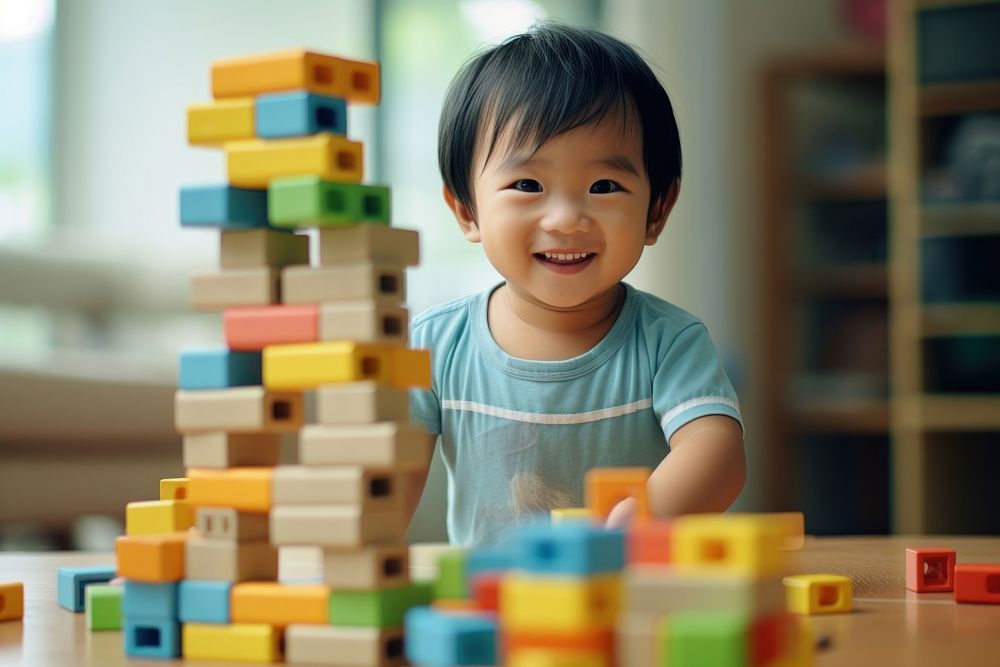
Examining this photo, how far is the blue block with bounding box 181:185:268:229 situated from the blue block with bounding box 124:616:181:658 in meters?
0.22

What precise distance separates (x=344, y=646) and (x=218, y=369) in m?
0.16

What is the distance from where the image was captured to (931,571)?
0.96m

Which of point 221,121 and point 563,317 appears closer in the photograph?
point 221,121

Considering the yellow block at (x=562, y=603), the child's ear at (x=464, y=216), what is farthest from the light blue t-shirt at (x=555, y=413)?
A: the yellow block at (x=562, y=603)

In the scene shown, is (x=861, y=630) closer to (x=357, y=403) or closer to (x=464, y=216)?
(x=357, y=403)

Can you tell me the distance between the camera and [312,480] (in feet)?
2.12

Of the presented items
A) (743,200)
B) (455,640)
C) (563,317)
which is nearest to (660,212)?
(563,317)

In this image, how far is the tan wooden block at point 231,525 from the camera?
2.24 ft

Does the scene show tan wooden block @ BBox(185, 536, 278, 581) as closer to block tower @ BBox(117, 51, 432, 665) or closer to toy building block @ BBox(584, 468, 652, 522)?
block tower @ BBox(117, 51, 432, 665)

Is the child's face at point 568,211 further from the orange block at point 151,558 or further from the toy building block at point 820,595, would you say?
the orange block at point 151,558

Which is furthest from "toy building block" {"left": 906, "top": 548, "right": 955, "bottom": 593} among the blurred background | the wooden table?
the blurred background

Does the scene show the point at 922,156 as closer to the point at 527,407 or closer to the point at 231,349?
the point at 527,407

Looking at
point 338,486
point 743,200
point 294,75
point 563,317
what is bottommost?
point 338,486

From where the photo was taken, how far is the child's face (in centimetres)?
102
